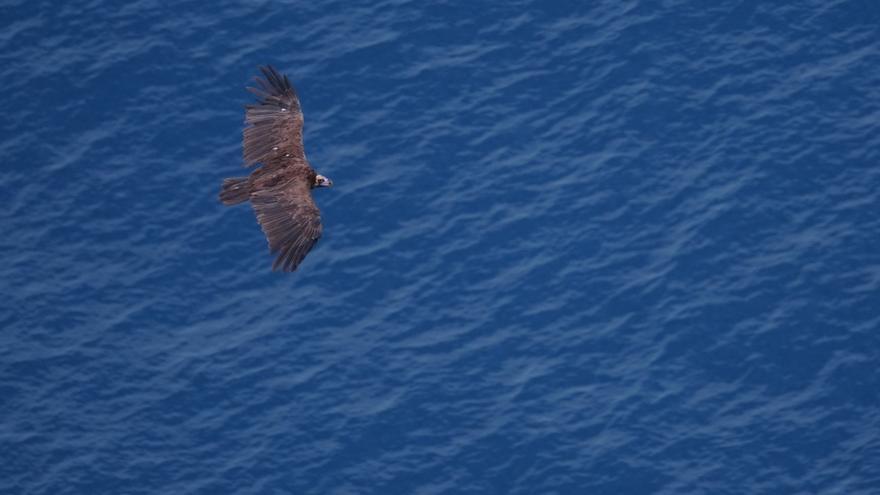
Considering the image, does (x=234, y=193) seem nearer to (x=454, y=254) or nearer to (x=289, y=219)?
(x=289, y=219)

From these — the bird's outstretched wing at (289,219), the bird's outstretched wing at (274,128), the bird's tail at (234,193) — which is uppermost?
the bird's outstretched wing at (274,128)

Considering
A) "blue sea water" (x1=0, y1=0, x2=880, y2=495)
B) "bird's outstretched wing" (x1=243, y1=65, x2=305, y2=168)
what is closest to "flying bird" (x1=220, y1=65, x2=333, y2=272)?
"bird's outstretched wing" (x1=243, y1=65, x2=305, y2=168)

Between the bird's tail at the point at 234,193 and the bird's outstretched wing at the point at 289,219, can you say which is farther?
the bird's tail at the point at 234,193

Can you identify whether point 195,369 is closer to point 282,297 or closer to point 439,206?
point 282,297

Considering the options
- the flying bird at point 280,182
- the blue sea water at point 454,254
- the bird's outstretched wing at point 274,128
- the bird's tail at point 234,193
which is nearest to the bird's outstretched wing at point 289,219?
the flying bird at point 280,182

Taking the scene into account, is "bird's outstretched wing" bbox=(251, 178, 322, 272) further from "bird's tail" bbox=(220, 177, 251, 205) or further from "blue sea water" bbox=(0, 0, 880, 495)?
"blue sea water" bbox=(0, 0, 880, 495)

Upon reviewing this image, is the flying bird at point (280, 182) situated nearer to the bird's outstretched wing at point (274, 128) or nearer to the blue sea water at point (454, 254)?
the bird's outstretched wing at point (274, 128)

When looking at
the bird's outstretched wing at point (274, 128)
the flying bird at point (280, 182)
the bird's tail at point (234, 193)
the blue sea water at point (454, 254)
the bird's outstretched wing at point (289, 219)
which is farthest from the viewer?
the blue sea water at point (454, 254)

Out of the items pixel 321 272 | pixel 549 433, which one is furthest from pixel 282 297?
pixel 549 433
